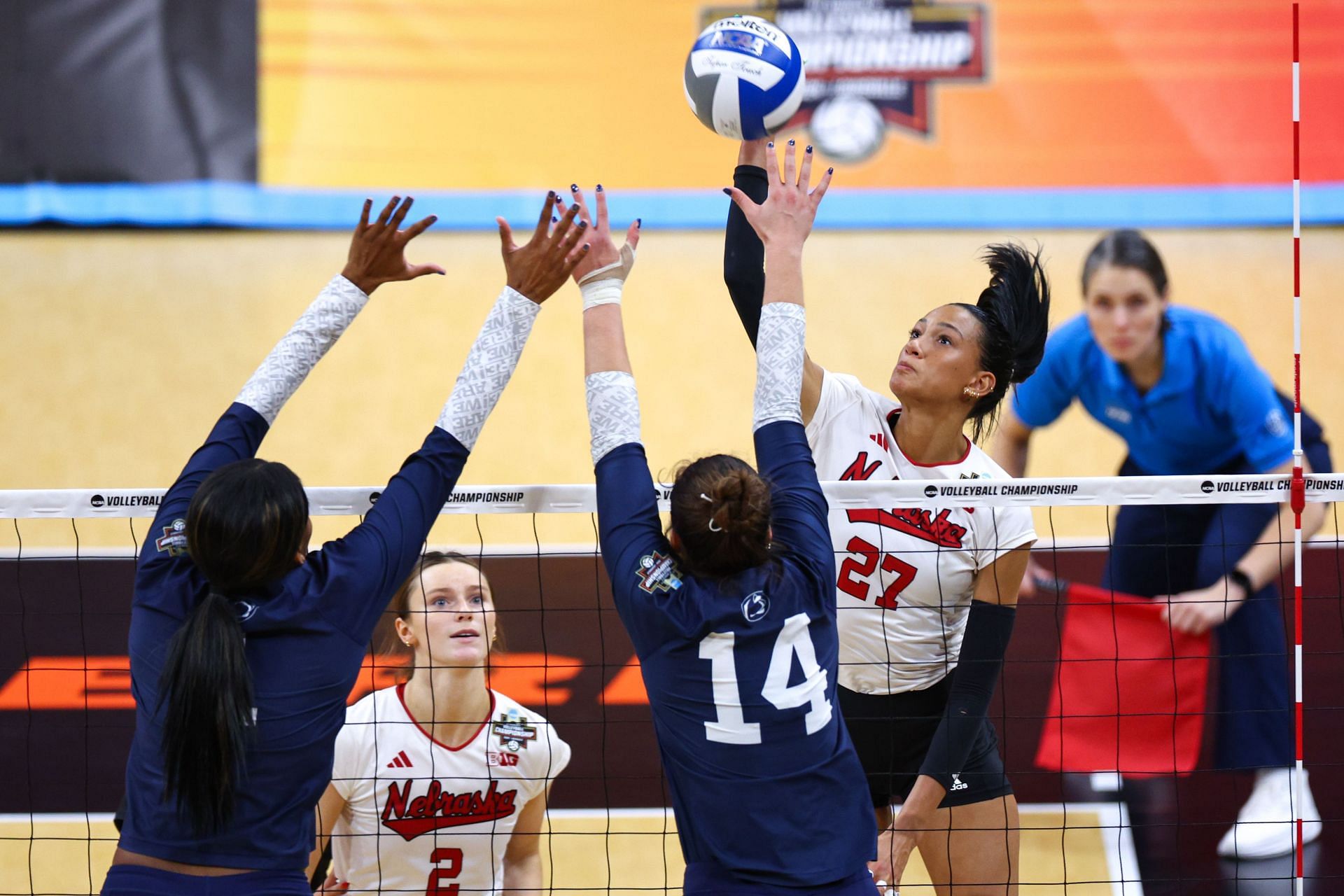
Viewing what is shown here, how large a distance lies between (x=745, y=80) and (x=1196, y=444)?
9.16 ft

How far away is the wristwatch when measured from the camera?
437cm

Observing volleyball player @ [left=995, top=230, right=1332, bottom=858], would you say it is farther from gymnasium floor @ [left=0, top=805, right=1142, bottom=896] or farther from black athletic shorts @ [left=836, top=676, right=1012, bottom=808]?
black athletic shorts @ [left=836, top=676, right=1012, bottom=808]

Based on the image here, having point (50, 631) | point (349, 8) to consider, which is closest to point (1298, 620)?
point (50, 631)

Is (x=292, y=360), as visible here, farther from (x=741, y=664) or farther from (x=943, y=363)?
(x=943, y=363)

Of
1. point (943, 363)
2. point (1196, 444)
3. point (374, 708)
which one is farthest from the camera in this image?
point (1196, 444)

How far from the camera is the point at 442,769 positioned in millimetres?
3559

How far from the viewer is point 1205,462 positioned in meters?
5.21

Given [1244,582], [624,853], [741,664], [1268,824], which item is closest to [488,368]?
[741,664]

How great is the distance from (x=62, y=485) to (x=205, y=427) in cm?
81

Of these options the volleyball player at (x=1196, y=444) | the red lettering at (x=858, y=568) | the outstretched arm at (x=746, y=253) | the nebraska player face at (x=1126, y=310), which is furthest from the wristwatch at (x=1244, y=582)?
the outstretched arm at (x=746, y=253)

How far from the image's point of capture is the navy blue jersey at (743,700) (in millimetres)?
2201

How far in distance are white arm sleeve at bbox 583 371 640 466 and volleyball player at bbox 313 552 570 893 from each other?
3.99 ft

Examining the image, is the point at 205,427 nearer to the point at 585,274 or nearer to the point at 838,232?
the point at 838,232

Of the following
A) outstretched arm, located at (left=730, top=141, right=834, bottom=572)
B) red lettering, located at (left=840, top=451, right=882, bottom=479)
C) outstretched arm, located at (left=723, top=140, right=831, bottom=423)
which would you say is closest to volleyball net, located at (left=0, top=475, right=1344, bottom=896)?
red lettering, located at (left=840, top=451, right=882, bottom=479)
